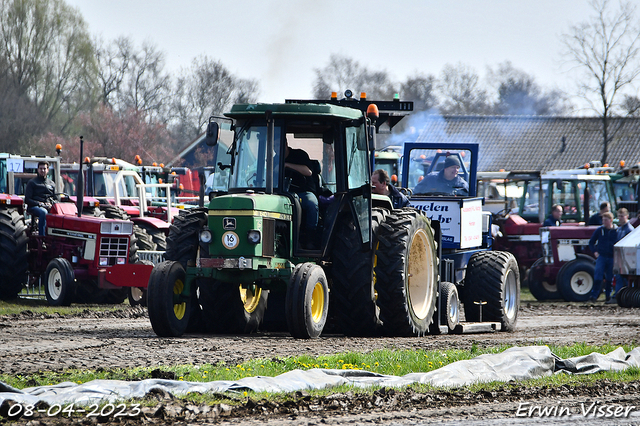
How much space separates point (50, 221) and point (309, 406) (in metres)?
11.5

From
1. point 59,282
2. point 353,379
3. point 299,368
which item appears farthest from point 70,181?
point 353,379

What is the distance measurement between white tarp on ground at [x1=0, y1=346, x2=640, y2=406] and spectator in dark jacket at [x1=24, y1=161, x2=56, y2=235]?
35.0 ft

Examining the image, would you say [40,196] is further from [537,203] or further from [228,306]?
[537,203]

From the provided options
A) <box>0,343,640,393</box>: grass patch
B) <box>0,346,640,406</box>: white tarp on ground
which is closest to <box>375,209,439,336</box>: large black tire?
<box>0,343,640,393</box>: grass patch

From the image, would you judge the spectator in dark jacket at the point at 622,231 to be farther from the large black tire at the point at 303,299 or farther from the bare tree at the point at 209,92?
the bare tree at the point at 209,92

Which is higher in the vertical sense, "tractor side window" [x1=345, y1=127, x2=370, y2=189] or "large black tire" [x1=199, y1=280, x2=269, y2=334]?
"tractor side window" [x1=345, y1=127, x2=370, y2=189]

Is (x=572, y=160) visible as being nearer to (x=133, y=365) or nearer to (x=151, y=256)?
(x=151, y=256)

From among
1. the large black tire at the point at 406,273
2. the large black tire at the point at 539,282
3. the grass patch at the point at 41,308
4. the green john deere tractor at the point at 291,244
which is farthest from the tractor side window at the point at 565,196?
the green john deere tractor at the point at 291,244

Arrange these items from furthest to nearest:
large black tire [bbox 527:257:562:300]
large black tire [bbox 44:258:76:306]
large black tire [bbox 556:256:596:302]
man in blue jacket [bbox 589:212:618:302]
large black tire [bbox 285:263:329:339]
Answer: large black tire [bbox 527:257:562:300] < large black tire [bbox 556:256:596:302] < man in blue jacket [bbox 589:212:618:302] < large black tire [bbox 44:258:76:306] < large black tire [bbox 285:263:329:339]

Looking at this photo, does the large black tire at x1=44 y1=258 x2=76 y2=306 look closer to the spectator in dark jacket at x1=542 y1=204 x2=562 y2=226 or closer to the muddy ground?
the muddy ground

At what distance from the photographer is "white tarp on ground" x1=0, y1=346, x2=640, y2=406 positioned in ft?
18.6

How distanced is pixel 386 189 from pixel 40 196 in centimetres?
760

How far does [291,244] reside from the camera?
10172 millimetres

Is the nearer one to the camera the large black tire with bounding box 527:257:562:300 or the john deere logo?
the john deere logo
